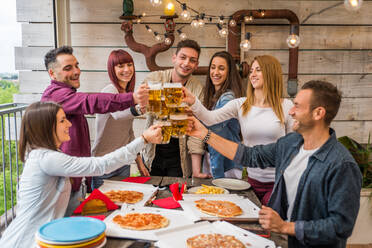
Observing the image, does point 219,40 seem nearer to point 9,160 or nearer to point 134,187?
point 134,187

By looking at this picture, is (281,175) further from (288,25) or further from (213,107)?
(288,25)

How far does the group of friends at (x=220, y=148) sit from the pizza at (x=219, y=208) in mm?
157

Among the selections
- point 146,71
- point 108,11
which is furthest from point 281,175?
point 108,11

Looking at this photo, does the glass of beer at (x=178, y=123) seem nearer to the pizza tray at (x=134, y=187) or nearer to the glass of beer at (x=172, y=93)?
the glass of beer at (x=172, y=93)

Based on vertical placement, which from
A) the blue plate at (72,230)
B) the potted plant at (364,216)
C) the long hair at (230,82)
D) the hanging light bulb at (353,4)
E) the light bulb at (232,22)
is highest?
the light bulb at (232,22)

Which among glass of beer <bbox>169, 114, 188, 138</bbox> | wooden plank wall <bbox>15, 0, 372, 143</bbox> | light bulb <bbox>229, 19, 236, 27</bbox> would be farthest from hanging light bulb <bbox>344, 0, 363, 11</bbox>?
wooden plank wall <bbox>15, 0, 372, 143</bbox>

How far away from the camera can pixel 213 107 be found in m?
2.87

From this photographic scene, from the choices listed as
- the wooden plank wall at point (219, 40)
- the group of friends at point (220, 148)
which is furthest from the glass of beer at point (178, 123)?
the wooden plank wall at point (219, 40)

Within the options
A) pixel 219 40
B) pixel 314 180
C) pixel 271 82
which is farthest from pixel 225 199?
pixel 219 40

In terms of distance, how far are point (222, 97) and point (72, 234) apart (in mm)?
1784

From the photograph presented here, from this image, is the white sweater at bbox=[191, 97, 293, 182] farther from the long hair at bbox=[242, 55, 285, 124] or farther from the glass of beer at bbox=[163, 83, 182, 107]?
the glass of beer at bbox=[163, 83, 182, 107]

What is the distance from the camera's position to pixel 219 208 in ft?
5.28

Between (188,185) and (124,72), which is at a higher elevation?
(124,72)

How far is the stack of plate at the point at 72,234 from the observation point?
121cm
